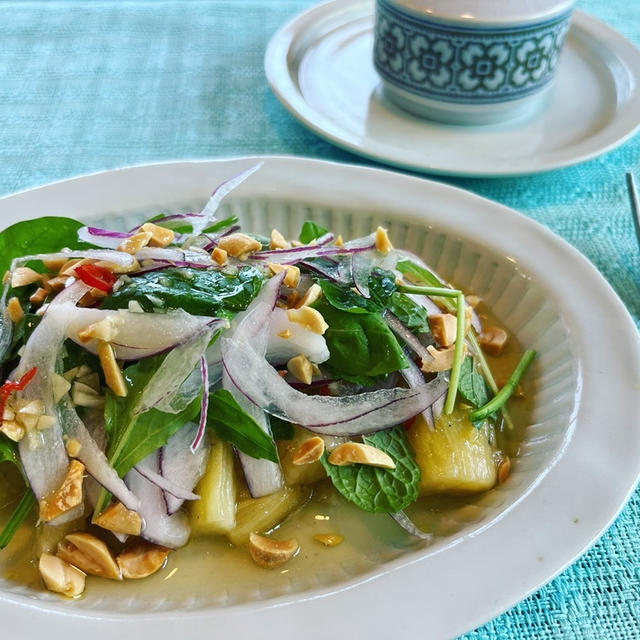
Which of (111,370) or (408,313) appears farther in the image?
(408,313)

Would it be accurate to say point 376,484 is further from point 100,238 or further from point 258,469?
point 100,238

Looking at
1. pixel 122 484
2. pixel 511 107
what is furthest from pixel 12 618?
pixel 511 107

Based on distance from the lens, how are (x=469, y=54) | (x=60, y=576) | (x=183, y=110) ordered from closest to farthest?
(x=60, y=576) → (x=469, y=54) → (x=183, y=110)

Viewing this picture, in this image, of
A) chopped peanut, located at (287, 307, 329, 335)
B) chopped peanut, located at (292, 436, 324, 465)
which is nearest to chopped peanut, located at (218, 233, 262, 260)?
chopped peanut, located at (287, 307, 329, 335)

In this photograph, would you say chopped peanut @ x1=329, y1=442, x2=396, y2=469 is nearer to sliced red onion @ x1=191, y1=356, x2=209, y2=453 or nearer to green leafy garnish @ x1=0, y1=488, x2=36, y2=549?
sliced red onion @ x1=191, y1=356, x2=209, y2=453

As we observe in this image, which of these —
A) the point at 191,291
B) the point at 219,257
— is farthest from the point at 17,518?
the point at 219,257

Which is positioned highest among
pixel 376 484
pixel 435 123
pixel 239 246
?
pixel 239 246

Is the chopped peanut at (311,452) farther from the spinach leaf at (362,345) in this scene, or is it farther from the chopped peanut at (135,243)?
the chopped peanut at (135,243)
